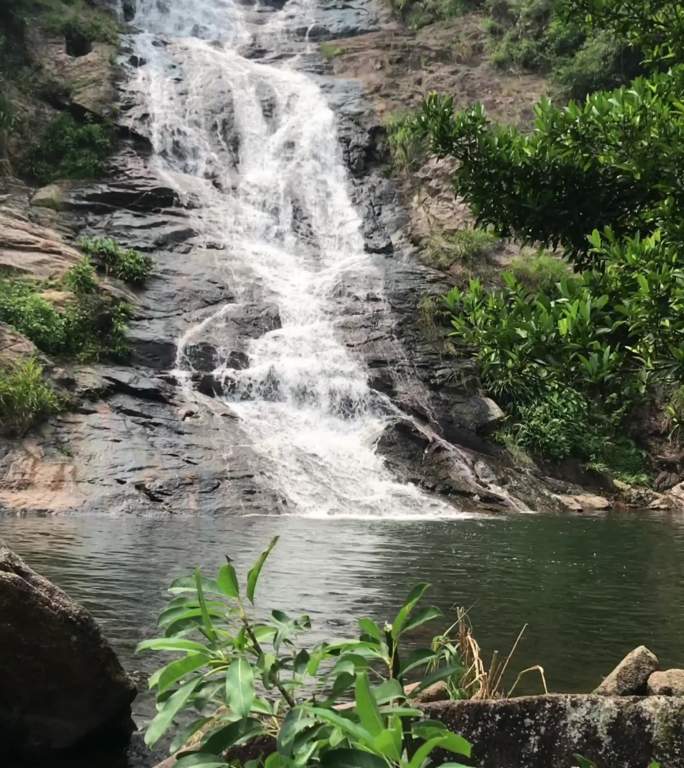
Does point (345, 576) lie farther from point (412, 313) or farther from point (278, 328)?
point (412, 313)

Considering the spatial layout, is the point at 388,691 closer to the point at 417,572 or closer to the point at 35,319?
the point at 417,572

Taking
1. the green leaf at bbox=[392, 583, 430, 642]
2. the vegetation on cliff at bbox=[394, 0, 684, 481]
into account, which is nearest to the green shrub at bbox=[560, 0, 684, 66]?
the vegetation on cliff at bbox=[394, 0, 684, 481]

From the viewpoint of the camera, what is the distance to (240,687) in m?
1.36

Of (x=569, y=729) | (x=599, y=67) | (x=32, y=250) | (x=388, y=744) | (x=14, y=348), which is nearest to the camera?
(x=388, y=744)

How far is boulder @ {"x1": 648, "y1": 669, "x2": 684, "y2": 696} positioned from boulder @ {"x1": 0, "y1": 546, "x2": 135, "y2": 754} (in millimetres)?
2287

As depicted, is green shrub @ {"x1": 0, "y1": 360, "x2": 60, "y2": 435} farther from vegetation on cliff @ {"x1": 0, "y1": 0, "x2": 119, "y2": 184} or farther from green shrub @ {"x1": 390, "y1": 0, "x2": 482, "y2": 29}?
green shrub @ {"x1": 390, "y1": 0, "x2": 482, "y2": 29}

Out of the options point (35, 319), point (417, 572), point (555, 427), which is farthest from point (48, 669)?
point (555, 427)

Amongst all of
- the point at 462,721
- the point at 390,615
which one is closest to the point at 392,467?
the point at 390,615

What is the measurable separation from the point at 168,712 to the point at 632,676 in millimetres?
2432

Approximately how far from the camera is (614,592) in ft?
24.7

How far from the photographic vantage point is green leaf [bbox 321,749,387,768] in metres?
1.27

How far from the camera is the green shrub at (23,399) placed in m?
14.5

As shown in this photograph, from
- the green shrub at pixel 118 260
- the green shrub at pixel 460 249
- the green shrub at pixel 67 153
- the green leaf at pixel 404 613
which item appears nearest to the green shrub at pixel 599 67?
the green shrub at pixel 460 249

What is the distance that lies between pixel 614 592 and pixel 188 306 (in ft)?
48.6
